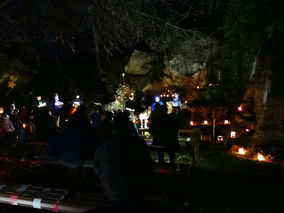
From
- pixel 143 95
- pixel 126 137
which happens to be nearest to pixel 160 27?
pixel 126 137

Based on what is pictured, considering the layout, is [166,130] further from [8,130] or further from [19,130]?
[19,130]

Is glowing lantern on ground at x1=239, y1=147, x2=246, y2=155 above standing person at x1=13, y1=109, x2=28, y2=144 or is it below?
below

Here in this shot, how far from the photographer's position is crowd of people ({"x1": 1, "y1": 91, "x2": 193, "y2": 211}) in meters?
2.81

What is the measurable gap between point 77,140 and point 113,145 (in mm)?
1990

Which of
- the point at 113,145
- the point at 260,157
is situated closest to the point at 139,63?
the point at 260,157

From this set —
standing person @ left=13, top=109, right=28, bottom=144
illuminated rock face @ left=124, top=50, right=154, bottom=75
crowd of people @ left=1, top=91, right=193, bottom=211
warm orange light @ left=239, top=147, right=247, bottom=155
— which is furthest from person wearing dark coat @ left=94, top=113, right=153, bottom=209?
illuminated rock face @ left=124, top=50, right=154, bottom=75

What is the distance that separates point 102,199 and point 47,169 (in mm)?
3727

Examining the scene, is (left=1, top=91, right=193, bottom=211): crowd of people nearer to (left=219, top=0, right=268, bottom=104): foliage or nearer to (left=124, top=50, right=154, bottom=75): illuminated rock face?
(left=219, top=0, right=268, bottom=104): foliage

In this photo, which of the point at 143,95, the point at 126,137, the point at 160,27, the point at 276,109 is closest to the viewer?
the point at 126,137

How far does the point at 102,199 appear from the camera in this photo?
12.0 feet

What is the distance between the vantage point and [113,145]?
288 centimetres

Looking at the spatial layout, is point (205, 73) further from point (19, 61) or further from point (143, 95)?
point (19, 61)

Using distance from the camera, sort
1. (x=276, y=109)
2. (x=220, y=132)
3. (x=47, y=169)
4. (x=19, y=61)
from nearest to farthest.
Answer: (x=47, y=169)
(x=276, y=109)
(x=220, y=132)
(x=19, y=61)

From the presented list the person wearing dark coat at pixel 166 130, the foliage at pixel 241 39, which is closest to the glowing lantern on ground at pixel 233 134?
the foliage at pixel 241 39
